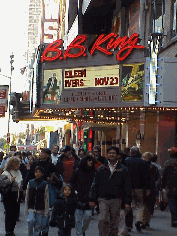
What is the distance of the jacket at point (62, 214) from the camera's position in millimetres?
10734

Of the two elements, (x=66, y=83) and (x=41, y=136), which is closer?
(x=66, y=83)

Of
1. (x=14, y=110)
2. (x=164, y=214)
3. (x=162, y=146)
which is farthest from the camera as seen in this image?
(x=14, y=110)

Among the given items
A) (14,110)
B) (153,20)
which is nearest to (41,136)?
(14,110)

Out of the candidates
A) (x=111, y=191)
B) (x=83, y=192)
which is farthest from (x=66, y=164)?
(x=111, y=191)

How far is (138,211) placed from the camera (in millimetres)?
13977

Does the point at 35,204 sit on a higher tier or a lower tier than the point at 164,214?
higher

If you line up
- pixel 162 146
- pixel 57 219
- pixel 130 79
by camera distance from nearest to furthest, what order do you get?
1. pixel 57 219
2. pixel 130 79
3. pixel 162 146

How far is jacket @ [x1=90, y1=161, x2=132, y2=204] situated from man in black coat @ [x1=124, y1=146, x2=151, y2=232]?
2531 millimetres

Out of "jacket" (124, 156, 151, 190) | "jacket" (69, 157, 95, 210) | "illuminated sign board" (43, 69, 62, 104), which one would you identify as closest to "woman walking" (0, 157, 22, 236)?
"jacket" (69, 157, 95, 210)

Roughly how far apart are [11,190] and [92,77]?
32.8ft

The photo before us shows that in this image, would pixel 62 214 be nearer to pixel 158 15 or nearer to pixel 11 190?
pixel 11 190

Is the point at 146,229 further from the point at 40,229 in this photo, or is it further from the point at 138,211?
the point at 40,229

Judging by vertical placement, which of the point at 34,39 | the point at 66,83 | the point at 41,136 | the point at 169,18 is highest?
the point at 34,39

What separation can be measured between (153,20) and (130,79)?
16.8 feet
